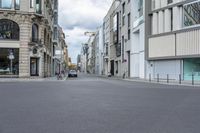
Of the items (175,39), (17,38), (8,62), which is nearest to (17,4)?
(17,38)

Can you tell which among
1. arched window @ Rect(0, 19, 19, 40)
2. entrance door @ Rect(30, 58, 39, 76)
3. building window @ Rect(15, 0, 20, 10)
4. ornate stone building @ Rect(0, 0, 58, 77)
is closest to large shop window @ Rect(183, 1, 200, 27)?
ornate stone building @ Rect(0, 0, 58, 77)

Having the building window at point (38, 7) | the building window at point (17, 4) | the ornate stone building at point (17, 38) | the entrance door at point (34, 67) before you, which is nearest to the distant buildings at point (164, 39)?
the entrance door at point (34, 67)

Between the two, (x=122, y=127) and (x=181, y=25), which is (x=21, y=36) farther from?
(x=122, y=127)

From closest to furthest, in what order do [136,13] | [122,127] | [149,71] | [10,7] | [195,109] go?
[122,127], [195,109], [10,7], [149,71], [136,13]

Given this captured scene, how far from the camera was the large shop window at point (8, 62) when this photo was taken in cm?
5100

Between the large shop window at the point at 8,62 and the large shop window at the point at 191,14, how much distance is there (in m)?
23.0

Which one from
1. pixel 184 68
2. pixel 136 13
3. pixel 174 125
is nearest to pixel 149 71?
pixel 184 68

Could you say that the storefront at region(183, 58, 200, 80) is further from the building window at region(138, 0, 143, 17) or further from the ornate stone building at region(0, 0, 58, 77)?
the ornate stone building at region(0, 0, 58, 77)

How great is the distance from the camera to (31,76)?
52.6m

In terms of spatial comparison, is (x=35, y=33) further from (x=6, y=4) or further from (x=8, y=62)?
(x=8, y=62)

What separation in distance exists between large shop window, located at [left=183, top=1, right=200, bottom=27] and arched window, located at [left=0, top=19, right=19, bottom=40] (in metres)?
22.7

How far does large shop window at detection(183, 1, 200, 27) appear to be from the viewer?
4712 centimetres

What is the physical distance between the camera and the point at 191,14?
48125 millimetres

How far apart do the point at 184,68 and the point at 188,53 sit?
243cm
